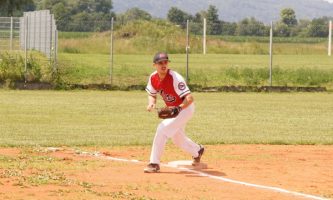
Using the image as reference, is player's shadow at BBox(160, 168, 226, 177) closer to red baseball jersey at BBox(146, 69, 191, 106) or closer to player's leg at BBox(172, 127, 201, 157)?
player's leg at BBox(172, 127, 201, 157)

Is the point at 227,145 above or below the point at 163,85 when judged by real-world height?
below

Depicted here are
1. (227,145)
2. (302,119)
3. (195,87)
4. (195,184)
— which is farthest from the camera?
(195,87)

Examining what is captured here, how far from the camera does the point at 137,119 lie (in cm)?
2098

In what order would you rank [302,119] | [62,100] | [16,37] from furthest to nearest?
1. [16,37]
2. [62,100]
3. [302,119]

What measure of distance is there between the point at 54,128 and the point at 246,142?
4.52 m

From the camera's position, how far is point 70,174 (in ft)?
38.3

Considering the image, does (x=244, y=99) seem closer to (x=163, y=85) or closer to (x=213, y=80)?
(x=213, y=80)

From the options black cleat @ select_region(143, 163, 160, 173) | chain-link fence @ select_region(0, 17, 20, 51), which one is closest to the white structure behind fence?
chain-link fence @ select_region(0, 17, 20, 51)

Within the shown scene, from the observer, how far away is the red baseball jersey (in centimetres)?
1215

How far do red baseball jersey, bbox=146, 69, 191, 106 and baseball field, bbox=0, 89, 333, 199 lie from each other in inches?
41.9

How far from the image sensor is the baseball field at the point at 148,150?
34.4ft

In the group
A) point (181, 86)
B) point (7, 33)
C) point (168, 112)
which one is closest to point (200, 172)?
point (168, 112)

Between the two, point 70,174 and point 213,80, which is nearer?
point 70,174

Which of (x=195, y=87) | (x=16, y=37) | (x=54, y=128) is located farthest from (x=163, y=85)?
(x=16, y=37)
